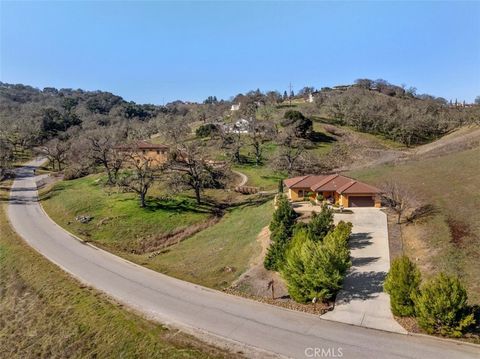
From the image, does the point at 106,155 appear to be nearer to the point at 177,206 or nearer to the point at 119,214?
the point at 119,214

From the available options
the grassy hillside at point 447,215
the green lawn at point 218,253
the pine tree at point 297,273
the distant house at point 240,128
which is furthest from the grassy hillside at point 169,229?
the distant house at point 240,128

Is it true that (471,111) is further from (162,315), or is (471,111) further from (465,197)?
(162,315)

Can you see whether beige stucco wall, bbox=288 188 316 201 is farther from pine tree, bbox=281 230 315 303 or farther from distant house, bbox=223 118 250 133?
distant house, bbox=223 118 250 133

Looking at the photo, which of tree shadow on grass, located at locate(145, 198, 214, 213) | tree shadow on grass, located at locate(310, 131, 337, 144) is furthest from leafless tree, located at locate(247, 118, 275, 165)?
tree shadow on grass, located at locate(145, 198, 214, 213)

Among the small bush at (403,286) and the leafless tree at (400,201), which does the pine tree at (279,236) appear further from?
the leafless tree at (400,201)

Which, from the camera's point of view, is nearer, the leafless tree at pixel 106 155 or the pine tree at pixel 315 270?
the pine tree at pixel 315 270

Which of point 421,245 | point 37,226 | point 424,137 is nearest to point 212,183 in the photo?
point 37,226

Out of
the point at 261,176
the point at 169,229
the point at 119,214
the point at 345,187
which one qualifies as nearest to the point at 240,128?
the point at 261,176
